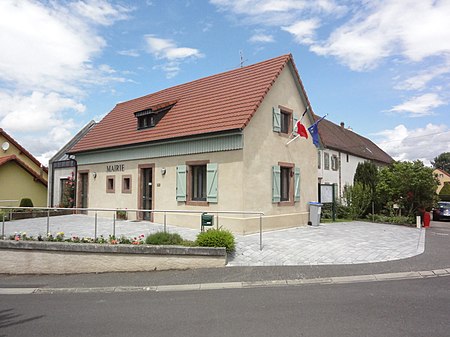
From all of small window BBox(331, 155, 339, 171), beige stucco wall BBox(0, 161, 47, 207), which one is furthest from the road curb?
small window BBox(331, 155, 339, 171)

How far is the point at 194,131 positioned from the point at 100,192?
7.39 meters

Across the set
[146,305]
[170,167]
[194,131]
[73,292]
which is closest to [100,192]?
[170,167]

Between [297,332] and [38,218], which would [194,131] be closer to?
[38,218]

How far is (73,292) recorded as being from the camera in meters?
7.76

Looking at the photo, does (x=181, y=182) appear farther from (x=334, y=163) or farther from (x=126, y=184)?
(x=334, y=163)

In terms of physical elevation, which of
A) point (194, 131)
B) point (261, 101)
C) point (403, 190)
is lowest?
point (403, 190)

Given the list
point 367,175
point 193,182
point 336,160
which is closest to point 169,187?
point 193,182

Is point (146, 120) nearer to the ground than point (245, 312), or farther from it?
farther from it

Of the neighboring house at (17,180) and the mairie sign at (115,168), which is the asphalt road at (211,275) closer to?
the mairie sign at (115,168)

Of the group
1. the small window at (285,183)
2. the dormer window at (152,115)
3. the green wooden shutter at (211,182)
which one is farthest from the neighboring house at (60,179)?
the small window at (285,183)

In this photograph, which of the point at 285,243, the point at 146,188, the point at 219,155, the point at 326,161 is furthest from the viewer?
the point at 326,161

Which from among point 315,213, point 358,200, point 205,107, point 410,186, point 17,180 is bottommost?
point 315,213

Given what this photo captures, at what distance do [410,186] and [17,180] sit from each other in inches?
992

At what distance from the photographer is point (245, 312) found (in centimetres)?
582
